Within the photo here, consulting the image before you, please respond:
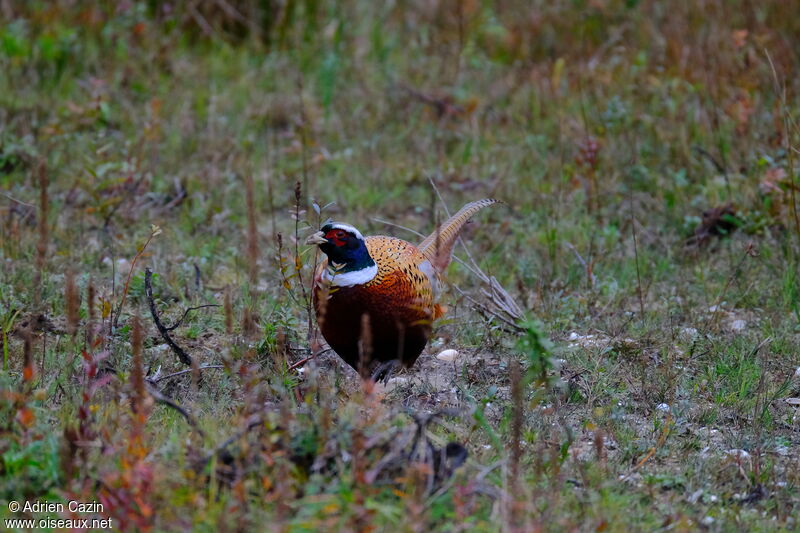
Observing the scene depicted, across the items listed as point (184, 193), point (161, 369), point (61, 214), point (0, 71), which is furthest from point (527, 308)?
point (0, 71)

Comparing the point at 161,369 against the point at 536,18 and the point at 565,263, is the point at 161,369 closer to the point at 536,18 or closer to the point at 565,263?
the point at 565,263

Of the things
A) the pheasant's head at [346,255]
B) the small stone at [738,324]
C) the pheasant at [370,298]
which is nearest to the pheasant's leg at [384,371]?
the pheasant at [370,298]

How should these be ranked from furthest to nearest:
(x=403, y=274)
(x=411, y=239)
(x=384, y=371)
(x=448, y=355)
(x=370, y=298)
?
(x=411, y=239)
(x=448, y=355)
(x=384, y=371)
(x=403, y=274)
(x=370, y=298)

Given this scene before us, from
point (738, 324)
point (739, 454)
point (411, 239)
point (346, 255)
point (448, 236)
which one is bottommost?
point (411, 239)

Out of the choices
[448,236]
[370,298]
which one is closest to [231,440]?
[370,298]

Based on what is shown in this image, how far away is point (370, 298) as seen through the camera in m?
3.80

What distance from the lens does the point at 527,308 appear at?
4855 millimetres

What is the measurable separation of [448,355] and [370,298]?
75 centimetres

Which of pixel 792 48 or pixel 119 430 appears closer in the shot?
pixel 119 430

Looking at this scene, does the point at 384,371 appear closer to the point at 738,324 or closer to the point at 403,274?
the point at 403,274

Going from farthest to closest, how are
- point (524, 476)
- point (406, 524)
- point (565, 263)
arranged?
point (565, 263) → point (524, 476) → point (406, 524)

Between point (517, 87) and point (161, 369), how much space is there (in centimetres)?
414

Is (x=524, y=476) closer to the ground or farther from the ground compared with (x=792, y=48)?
closer to the ground

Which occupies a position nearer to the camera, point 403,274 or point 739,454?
point 739,454
